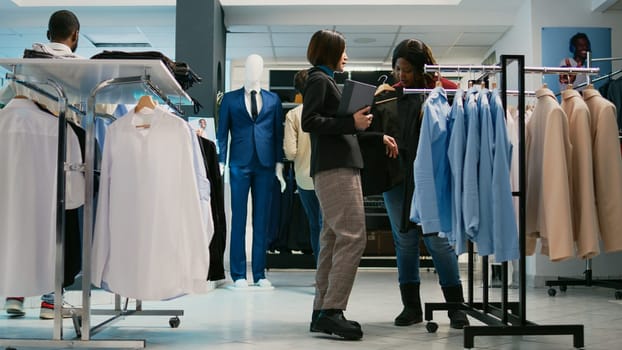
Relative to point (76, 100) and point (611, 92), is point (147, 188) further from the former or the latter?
point (611, 92)

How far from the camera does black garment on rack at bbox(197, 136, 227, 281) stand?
3.55 m

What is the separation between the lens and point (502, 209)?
3.00 m

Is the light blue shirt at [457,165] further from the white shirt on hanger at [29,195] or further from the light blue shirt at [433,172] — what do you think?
the white shirt on hanger at [29,195]

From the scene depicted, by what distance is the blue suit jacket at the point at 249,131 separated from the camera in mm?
6078

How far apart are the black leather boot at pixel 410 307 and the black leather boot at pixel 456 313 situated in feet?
0.52

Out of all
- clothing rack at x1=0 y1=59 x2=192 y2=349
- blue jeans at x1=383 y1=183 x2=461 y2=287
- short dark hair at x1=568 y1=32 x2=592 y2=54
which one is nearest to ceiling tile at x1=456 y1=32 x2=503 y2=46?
short dark hair at x1=568 y1=32 x2=592 y2=54

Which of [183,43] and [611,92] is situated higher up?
[183,43]

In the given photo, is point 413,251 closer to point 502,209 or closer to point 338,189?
point 338,189

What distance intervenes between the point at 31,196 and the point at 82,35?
662cm

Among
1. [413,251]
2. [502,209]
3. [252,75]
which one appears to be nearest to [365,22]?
[252,75]

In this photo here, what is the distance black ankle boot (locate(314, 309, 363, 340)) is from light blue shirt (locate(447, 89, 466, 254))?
60 cm

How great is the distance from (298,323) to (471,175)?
4.57 ft

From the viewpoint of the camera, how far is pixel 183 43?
22.7ft

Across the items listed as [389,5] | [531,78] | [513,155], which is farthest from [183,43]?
[513,155]
